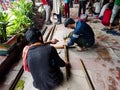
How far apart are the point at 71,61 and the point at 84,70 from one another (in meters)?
0.54

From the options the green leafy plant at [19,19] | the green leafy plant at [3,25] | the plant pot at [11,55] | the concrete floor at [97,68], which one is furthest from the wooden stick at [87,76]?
the green leafy plant at [19,19]

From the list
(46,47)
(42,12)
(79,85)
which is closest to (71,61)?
(79,85)

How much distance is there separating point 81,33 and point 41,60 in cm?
189

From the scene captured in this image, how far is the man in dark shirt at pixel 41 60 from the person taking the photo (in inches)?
89.2

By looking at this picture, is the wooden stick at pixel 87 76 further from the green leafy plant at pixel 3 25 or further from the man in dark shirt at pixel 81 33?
the green leafy plant at pixel 3 25

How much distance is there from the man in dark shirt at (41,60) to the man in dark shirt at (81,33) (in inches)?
57.1

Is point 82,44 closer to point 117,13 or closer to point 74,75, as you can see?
point 74,75

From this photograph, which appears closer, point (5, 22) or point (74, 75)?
point (74, 75)

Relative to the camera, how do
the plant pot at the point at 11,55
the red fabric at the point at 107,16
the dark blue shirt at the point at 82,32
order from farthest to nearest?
the red fabric at the point at 107,16 < the dark blue shirt at the point at 82,32 < the plant pot at the point at 11,55

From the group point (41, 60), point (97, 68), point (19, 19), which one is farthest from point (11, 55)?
point (97, 68)

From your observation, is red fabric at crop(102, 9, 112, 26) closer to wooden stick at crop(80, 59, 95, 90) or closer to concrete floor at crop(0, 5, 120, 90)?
concrete floor at crop(0, 5, 120, 90)

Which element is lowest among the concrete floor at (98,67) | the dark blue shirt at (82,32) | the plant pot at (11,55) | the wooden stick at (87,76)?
the concrete floor at (98,67)

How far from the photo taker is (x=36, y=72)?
243 centimetres

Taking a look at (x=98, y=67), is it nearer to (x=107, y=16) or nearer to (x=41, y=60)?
(x=41, y=60)
